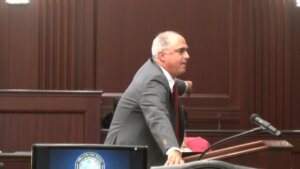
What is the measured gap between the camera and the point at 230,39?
7539mm

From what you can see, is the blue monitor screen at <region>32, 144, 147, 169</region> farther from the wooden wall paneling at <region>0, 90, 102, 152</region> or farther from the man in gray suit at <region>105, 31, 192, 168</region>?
the wooden wall paneling at <region>0, 90, 102, 152</region>

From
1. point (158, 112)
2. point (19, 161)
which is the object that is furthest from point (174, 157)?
point (19, 161)

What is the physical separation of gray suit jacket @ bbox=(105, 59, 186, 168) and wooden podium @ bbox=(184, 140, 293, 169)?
238 mm

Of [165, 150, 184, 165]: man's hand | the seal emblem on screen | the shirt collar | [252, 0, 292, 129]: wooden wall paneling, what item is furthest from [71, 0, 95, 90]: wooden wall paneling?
the seal emblem on screen

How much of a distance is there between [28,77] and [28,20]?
0.61 metres

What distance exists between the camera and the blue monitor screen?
2.51 m

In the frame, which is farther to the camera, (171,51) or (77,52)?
(77,52)

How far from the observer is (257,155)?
3.81m

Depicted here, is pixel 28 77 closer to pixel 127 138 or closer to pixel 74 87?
pixel 74 87

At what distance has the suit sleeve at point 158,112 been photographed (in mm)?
3490

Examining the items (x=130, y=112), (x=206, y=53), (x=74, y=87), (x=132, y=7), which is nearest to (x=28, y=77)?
(x=74, y=87)

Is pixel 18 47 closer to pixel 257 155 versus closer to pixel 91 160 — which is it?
pixel 257 155

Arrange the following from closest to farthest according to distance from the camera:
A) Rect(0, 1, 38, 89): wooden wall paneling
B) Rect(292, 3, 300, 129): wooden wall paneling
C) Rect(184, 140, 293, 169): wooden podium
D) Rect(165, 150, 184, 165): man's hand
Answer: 1. Rect(165, 150, 184, 165): man's hand
2. Rect(184, 140, 293, 169): wooden podium
3. Rect(0, 1, 38, 89): wooden wall paneling
4. Rect(292, 3, 300, 129): wooden wall paneling

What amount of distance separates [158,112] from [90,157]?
1098mm
